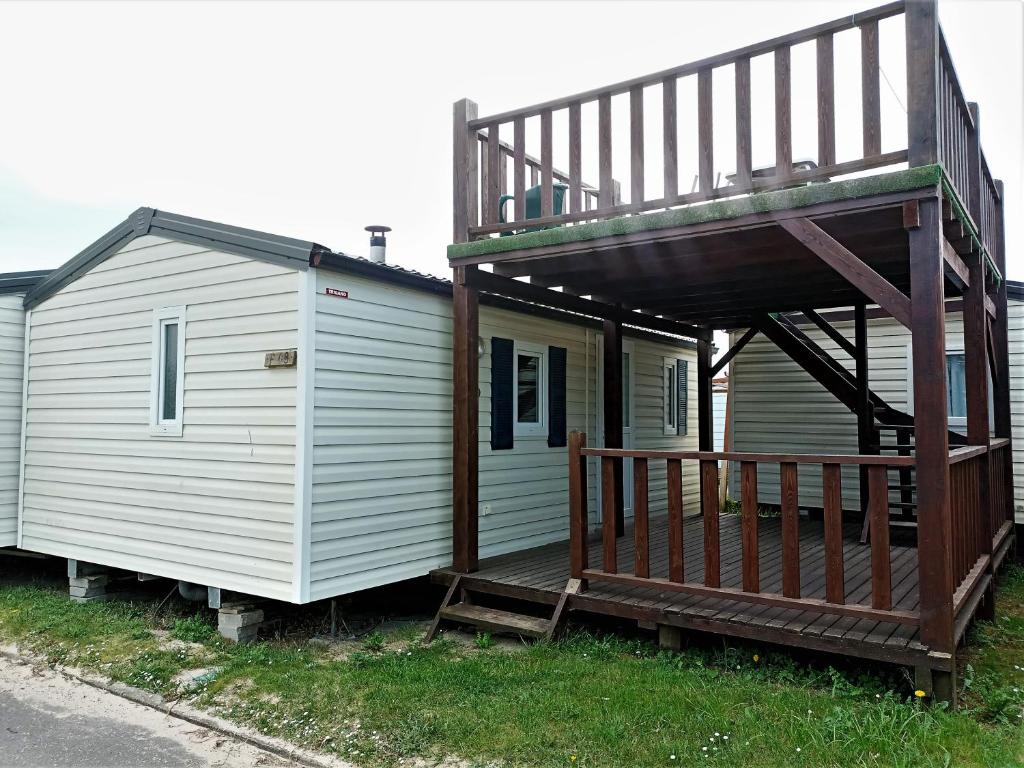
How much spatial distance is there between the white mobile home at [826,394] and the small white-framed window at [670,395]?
0.76m

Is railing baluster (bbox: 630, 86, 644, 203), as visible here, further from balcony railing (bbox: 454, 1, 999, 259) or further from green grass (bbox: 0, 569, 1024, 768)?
green grass (bbox: 0, 569, 1024, 768)

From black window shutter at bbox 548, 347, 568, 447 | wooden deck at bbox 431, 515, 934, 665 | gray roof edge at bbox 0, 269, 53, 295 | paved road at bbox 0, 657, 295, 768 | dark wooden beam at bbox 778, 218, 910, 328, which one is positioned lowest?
paved road at bbox 0, 657, 295, 768

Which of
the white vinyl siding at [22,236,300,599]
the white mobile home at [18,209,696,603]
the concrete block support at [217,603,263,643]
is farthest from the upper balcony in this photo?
the concrete block support at [217,603,263,643]

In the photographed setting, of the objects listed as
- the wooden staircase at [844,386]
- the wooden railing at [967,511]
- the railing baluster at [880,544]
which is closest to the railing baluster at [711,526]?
the railing baluster at [880,544]

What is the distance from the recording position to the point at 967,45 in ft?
16.1

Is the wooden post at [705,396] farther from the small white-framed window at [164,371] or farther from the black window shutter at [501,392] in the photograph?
the small white-framed window at [164,371]

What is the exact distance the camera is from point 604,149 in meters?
4.95

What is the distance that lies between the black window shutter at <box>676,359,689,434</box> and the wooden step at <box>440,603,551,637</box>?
5.38 meters

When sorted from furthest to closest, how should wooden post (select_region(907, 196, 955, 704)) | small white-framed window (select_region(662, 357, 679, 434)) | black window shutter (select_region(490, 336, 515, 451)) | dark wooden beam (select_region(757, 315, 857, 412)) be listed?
small white-framed window (select_region(662, 357, 679, 434)), dark wooden beam (select_region(757, 315, 857, 412)), black window shutter (select_region(490, 336, 515, 451)), wooden post (select_region(907, 196, 955, 704))

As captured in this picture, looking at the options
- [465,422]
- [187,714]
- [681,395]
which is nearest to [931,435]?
[465,422]

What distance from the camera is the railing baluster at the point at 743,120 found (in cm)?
439

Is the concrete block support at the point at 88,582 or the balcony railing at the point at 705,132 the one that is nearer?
the balcony railing at the point at 705,132

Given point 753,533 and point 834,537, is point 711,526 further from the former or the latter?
point 834,537

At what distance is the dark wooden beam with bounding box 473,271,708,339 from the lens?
579 centimetres
